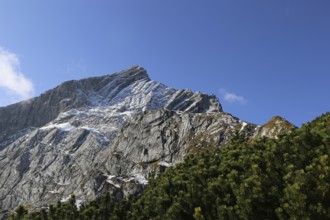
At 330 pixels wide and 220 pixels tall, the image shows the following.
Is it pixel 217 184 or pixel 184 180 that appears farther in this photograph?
pixel 184 180

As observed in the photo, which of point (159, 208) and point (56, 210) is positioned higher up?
point (56, 210)

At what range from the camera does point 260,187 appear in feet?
173

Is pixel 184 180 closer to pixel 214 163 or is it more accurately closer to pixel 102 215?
pixel 214 163

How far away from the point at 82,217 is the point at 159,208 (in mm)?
25558

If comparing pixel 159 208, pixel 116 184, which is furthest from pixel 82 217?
pixel 116 184

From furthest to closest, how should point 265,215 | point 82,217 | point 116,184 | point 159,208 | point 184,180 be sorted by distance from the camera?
1. point 116,184
2. point 82,217
3. point 184,180
4. point 159,208
5. point 265,215

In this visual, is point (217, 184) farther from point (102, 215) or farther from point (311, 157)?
point (102, 215)

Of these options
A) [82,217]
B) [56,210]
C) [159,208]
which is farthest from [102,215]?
[159,208]

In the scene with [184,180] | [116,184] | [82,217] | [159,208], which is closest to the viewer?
[159,208]

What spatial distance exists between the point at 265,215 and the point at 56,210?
5590cm

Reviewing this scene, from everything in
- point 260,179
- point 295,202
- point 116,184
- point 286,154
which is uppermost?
point 116,184

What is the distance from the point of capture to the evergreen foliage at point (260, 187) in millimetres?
46344

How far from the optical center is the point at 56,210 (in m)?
92.9

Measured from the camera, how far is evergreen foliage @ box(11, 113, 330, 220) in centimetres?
4634
